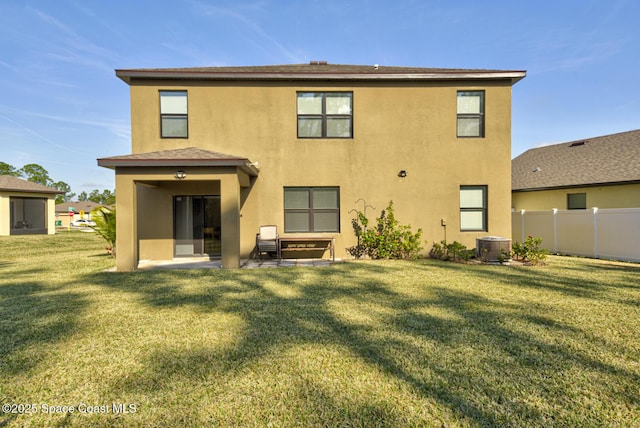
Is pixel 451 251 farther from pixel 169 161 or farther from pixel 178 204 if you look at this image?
pixel 178 204

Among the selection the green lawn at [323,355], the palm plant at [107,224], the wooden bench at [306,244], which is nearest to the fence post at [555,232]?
the green lawn at [323,355]

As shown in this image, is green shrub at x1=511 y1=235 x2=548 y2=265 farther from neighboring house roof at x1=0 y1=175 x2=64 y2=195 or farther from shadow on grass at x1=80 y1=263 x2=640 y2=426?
neighboring house roof at x1=0 y1=175 x2=64 y2=195

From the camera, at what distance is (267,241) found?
9.74m

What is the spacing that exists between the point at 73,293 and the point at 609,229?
1466cm

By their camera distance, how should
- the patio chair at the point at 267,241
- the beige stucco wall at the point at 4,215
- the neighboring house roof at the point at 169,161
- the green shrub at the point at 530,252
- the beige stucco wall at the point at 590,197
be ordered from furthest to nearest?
the beige stucco wall at the point at 4,215 < the beige stucco wall at the point at 590,197 < the patio chair at the point at 267,241 < the green shrub at the point at 530,252 < the neighboring house roof at the point at 169,161

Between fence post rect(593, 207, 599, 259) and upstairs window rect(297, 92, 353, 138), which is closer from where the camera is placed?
upstairs window rect(297, 92, 353, 138)

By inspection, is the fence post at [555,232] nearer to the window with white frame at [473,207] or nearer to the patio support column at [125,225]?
the window with white frame at [473,207]

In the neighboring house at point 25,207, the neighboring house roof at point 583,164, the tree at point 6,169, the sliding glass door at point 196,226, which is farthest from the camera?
the tree at point 6,169

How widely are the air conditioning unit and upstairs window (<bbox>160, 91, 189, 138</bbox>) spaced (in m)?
9.86

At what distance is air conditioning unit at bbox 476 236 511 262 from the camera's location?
938 centimetres

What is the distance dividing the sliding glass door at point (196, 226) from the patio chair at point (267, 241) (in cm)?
172

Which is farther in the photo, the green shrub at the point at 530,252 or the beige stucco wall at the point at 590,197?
the beige stucco wall at the point at 590,197

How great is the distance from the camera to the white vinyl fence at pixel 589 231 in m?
9.78

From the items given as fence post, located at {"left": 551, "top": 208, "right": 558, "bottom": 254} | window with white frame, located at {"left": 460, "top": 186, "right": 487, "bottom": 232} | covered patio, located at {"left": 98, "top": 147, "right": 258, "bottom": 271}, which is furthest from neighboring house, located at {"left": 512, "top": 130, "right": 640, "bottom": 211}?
covered patio, located at {"left": 98, "top": 147, "right": 258, "bottom": 271}
